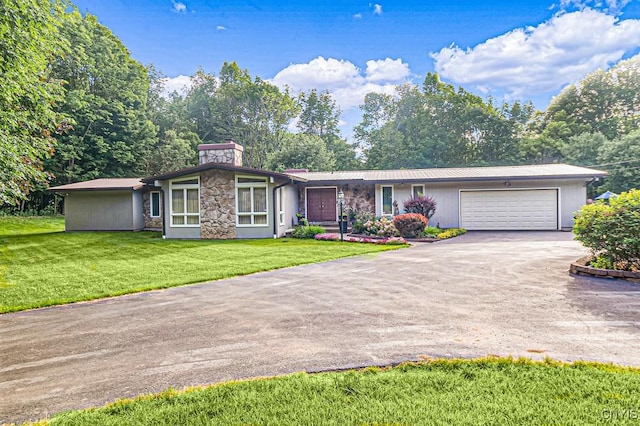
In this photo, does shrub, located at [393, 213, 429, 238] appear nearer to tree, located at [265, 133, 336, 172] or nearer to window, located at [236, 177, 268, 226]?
window, located at [236, 177, 268, 226]

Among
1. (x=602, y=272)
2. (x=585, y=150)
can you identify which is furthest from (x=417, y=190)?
(x=585, y=150)

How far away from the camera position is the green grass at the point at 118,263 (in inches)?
233

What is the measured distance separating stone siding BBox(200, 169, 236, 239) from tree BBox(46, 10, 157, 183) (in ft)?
53.5

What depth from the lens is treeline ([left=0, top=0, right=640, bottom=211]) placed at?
2606 centimetres

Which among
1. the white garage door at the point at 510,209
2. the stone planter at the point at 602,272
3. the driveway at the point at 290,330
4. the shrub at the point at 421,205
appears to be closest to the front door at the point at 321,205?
the shrub at the point at 421,205

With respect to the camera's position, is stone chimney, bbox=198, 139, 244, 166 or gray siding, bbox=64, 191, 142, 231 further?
gray siding, bbox=64, 191, 142, 231

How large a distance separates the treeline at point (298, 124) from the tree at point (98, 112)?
3.2 inches

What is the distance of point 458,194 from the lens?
54.9ft

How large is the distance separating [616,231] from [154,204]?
17.2 m

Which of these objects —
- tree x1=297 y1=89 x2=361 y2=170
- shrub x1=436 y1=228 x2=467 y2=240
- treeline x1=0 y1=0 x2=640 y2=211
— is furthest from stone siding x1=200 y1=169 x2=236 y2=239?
tree x1=297 y1=89 x2=361 y2=170

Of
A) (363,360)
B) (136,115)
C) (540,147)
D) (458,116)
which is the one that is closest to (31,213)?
(136,115)

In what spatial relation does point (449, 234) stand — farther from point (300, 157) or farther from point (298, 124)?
point (298, 124)

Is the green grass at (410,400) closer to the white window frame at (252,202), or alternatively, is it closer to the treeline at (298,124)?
the white window frame at (252,202)

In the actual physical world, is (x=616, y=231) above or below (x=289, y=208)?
below
